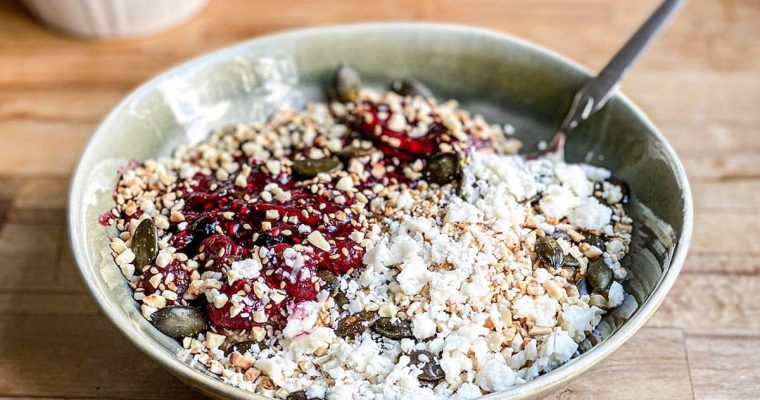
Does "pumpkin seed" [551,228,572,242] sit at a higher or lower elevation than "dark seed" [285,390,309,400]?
higher

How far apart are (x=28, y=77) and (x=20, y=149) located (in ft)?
0.68

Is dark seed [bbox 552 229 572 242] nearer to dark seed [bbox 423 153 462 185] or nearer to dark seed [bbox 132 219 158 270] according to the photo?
dark seed [bbox 423 153 462 185]

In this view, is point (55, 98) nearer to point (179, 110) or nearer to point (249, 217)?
point (179, 110)

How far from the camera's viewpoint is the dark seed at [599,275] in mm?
998

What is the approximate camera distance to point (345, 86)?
1271 mm

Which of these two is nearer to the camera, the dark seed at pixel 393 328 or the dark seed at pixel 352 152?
the dark seed at pixel 393 328

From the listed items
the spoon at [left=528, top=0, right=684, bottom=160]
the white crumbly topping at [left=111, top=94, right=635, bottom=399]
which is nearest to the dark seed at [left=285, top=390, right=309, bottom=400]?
the white crumbly topping at [left=111, top=94, right=635, bottom=399]

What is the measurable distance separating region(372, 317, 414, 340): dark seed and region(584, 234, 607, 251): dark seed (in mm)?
282

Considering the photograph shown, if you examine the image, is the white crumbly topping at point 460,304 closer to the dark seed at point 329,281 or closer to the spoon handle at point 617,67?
the dark seed at point 329,281

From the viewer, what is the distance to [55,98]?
1.48 meters

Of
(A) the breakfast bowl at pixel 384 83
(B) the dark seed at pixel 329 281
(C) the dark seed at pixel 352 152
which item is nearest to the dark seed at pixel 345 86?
(A) the breakfast bowl at pixel 384 83

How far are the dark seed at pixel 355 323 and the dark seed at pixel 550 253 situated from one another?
226 mm

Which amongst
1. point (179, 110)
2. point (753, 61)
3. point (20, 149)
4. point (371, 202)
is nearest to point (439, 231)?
point (371, 202)

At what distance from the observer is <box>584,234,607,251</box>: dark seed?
1.05 meters
